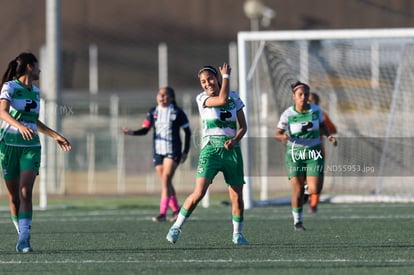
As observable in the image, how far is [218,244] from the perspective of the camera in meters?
12.3

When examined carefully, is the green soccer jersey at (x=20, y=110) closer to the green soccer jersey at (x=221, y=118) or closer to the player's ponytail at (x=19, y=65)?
the player's ponytail at (x=19, y=65)

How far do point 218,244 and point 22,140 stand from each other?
8.07 ft

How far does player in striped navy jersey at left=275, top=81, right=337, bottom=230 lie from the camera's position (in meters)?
14.6

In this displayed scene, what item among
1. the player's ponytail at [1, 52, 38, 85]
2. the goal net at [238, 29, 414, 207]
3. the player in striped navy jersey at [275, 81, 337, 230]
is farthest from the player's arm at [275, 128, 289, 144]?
the goal net at [238, 29, 414, 207]

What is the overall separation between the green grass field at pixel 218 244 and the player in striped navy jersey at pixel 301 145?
1.76 feet

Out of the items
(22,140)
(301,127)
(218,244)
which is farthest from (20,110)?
(301,127)

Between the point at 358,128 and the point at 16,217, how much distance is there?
39.4 feet

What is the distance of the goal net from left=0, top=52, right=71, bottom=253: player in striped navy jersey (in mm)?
9616

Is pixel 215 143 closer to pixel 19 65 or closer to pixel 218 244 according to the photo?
pixel 218 244

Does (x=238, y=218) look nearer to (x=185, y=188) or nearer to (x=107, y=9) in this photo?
(x=185, y=188)

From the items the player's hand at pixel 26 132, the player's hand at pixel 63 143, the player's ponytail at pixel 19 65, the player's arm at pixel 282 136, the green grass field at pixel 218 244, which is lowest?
the green grass field at pixel 218 244

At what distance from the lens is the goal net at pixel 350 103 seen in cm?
2153

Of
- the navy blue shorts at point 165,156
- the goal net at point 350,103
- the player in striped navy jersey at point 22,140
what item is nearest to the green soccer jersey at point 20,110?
the player in striped navy jersey at point 22,140

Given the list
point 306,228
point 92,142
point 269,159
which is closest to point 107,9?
point 92,142
